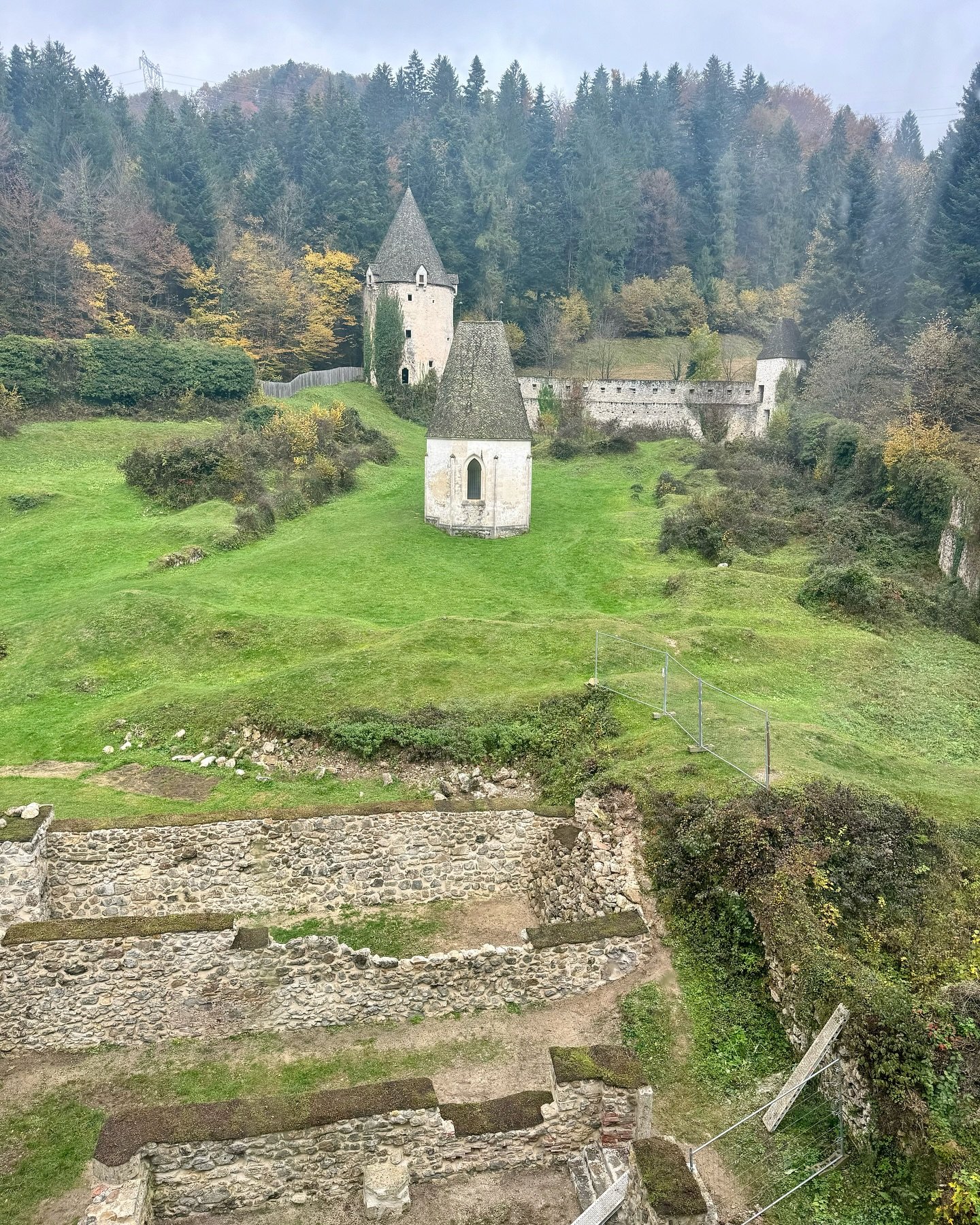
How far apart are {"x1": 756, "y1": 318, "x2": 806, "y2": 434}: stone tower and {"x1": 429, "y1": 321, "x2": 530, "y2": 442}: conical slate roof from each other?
20.7 meters

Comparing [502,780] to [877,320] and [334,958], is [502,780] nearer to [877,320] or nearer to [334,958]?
[334,958]

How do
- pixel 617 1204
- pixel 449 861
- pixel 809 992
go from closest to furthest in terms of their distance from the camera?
pixel 617 1204
pixel 809 992
pixel 449 861

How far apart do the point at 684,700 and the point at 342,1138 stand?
36.4 ft

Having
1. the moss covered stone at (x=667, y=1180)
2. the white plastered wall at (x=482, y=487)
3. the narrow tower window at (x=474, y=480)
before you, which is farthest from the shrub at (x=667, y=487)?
the moss covered stone at (x=667, y=1180)

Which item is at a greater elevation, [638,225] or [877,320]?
[638,225]

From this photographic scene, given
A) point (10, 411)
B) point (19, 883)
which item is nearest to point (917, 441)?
point (19, 883)

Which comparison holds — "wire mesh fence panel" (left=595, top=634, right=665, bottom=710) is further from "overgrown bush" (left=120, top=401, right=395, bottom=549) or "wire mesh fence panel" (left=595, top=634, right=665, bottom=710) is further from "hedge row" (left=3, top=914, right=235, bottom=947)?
"overgrown bush" (left=120, top=401, right=395, bottom=549)

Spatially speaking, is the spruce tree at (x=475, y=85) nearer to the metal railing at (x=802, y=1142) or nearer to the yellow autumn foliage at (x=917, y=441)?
the yellow autumn foliage at (x=917, y=441)

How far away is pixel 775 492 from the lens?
38.4 metres

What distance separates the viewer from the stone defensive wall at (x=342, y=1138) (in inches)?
346

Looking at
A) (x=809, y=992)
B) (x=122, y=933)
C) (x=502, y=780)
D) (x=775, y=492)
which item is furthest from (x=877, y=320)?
(x=122, y=933)

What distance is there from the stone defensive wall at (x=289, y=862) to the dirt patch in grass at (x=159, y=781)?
2.96 m

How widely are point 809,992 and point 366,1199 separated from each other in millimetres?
5701

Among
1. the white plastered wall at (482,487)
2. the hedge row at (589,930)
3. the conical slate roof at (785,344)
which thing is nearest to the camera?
the hedge row at (589,930)
